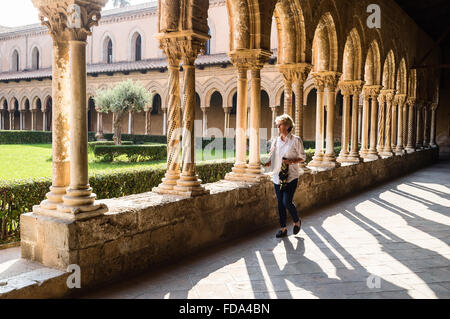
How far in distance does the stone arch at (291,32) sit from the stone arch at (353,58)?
121 inches

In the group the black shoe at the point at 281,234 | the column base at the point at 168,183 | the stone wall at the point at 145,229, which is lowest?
the black shoe at the point at 281,234

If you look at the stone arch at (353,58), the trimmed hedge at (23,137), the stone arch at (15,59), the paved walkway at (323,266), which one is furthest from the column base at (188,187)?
the stone arch at (15,59)

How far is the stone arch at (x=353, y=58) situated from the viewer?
9.55 meters

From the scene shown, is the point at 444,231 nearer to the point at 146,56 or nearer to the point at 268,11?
the point at 268,11

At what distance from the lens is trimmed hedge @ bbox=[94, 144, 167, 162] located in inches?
593

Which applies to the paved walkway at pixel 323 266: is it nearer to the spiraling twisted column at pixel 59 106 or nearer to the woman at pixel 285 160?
the woman at pixel 285 160

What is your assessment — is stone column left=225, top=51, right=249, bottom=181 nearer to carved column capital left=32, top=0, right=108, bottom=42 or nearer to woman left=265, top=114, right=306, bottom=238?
woman left=265, top=114, right=306, bottom=238

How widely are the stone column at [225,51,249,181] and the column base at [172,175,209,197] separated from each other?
1219mm

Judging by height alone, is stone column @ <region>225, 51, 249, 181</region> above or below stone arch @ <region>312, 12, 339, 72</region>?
below

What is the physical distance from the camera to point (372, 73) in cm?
1105

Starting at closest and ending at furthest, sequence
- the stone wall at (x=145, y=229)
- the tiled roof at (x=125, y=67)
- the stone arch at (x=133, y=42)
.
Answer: the stone wall at (x=145, y=229) < the tiled roof at (x=125, y=67) < the stone arch at (x=133, y=42)

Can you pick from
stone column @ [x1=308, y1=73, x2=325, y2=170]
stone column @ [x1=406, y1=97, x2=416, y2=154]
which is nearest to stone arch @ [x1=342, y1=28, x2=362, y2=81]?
stone column @ [x1=308, y1=73, x2=325, y2=170]

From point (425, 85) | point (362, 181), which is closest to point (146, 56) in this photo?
point (425, 85)

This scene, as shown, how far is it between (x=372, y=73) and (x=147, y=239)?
30.1ft
